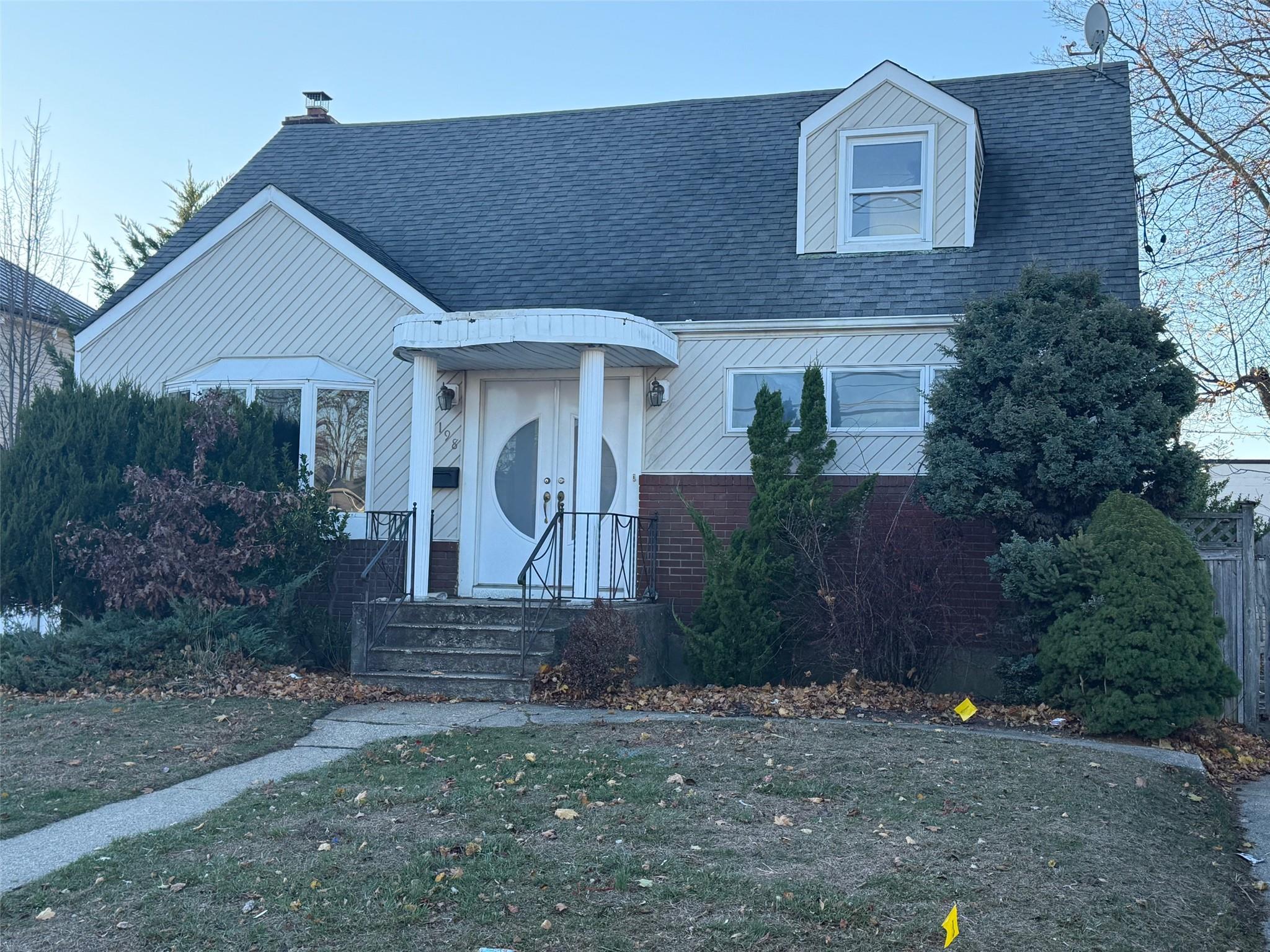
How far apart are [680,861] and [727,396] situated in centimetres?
723

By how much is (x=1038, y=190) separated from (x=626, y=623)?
6.77 m

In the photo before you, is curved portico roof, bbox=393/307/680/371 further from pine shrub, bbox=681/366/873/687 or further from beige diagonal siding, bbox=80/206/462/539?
pine shrub, bbox=681/366/873/687

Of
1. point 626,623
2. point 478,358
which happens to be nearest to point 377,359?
point 478,358

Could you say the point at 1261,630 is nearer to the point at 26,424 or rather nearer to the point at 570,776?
the point at 570,776

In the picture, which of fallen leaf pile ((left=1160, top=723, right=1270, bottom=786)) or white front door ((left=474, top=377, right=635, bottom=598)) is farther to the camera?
→ white front door ((left=474, top=377, right=635, bottom=598))

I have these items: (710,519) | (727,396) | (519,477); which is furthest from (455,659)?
(727,396)

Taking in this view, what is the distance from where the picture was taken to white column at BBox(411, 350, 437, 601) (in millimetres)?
11016

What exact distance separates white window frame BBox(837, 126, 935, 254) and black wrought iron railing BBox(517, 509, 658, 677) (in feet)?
12.2

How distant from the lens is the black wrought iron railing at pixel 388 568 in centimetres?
1027

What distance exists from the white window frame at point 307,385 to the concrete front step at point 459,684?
2.72 metres

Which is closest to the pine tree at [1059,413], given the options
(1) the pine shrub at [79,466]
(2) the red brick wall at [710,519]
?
(2) the red brick wall at [710,519]

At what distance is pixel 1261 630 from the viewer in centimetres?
967

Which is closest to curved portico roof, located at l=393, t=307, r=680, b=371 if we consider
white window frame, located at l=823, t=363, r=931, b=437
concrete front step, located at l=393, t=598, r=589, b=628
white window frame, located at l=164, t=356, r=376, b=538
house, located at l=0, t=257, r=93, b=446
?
white window frame, located at l=164, t=356, r=376, b=538

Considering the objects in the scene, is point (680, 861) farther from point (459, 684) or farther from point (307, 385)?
point (307, 385)
